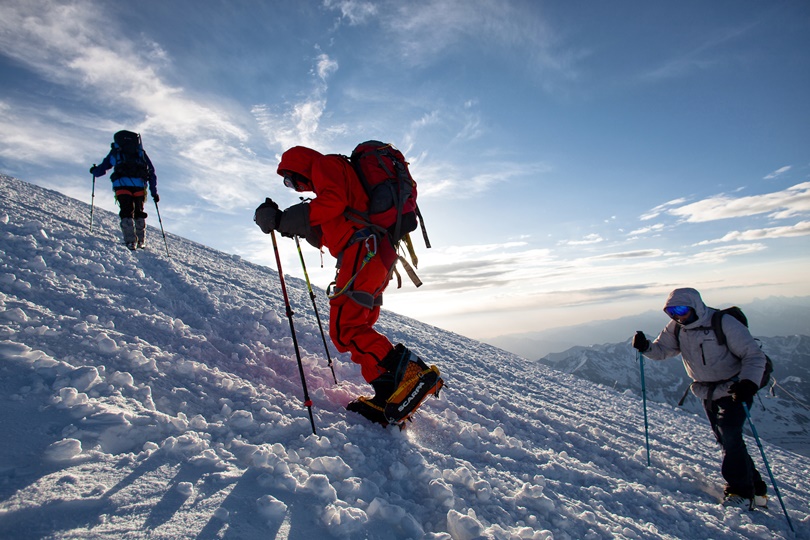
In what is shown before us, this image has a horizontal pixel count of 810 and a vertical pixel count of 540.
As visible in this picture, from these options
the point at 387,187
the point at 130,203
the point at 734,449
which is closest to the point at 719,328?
the point at 734,449

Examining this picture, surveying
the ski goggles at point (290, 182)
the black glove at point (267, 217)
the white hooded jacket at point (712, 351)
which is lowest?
the white hooded jacket at point (712, 351)

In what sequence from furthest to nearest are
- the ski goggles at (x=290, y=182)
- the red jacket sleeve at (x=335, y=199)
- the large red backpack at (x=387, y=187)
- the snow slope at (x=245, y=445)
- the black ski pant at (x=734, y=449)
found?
the black ski pant at (x=734, y=449) < the ski goggles at (x=290, y=182) < the large red backpack at (x=387, y=187) < the red jacket sleeve at (x=335, y=199) < the snow slope at (x=245, y=445)

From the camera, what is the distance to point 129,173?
8.63 meters

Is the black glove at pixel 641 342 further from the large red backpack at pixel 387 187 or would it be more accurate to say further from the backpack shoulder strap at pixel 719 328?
the large red backpack at pixel 387 187

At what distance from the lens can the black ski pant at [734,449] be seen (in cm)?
446

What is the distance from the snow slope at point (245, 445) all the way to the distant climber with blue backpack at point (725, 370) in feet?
1.06

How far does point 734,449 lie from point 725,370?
912mm

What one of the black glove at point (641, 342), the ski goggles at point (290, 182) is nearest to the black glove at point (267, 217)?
the ski goggles at point (290, 182)

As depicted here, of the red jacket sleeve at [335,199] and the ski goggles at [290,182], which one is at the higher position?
the ski goggles at [290,182]

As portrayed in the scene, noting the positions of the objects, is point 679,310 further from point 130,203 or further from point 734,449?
point 130,203

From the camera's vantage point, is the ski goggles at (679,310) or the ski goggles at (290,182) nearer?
the ski goggles at (290,182)

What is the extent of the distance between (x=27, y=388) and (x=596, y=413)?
25.5ft

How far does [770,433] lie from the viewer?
634ft

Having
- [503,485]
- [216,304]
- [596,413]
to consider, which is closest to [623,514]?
[503,485]
